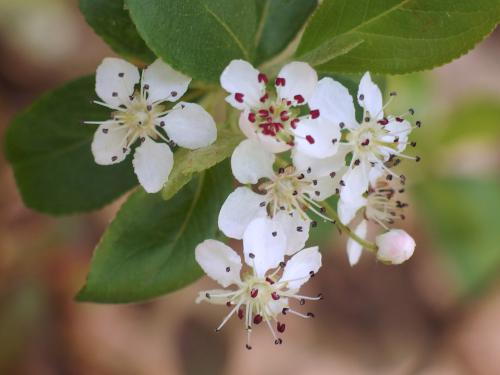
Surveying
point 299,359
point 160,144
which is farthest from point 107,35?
point 299,359

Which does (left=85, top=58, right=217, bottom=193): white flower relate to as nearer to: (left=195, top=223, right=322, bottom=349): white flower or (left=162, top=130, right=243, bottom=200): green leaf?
(left=162, top=130, right=243, bottom=200): green leaf

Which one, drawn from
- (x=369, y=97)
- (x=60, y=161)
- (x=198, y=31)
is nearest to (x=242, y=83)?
(x=198, y=31)

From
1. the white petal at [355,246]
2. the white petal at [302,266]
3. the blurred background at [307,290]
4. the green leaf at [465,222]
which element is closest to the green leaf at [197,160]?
the white petal at [302,266]

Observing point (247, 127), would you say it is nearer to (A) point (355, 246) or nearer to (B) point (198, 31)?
(B) point (198, 31)

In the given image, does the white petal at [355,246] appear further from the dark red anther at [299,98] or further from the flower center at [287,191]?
the dark red anther at [299,98]

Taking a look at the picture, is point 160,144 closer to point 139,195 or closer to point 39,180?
point 139,195

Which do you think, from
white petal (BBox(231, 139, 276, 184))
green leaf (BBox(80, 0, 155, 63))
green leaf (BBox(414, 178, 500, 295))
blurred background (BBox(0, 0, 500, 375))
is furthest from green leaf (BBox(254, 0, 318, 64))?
green leaf (BBox(414, 178, 500, 295))
